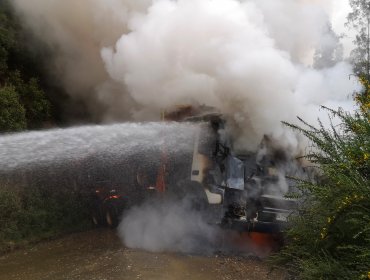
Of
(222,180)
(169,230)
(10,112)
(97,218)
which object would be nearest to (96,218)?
(97,218)

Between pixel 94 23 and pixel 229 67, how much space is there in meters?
4.44

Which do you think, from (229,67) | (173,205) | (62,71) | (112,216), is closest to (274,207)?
(173,205)

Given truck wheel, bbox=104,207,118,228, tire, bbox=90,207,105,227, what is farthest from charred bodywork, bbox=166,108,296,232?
tire, bbox=90,207,105,227

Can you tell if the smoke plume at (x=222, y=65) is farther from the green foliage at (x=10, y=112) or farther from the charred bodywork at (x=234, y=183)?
the green foliage at (x=10, y=112)

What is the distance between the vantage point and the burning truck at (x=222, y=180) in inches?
294

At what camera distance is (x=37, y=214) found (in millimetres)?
8852

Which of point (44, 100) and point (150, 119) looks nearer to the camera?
point (150, 119)

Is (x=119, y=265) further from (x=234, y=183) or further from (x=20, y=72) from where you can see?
(x=20, y=72)

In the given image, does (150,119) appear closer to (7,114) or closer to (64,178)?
(64,178)

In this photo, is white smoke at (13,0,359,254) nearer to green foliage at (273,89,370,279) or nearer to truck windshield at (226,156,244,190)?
truck windshield at (226,156,244,190)

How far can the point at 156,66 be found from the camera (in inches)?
344

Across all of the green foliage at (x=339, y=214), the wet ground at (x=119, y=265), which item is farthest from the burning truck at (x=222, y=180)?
the green foliage at (x=339, y=214)

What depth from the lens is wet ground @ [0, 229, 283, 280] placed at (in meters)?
5.99

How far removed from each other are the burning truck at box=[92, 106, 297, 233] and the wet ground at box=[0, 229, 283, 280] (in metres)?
0.75
